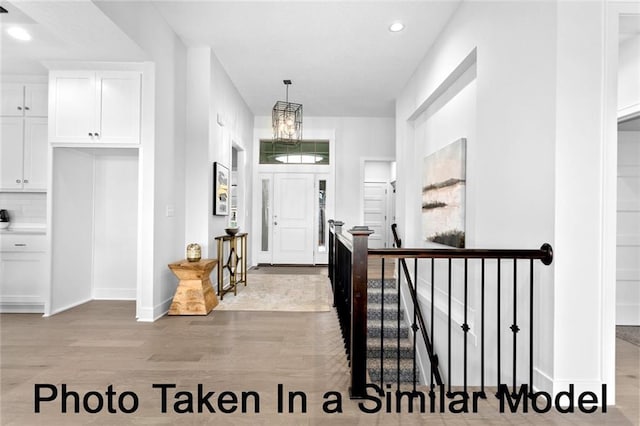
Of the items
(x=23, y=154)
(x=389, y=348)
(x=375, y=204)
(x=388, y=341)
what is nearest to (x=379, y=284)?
(x=388, y=341)

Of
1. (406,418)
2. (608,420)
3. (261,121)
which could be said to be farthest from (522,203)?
(261,121)

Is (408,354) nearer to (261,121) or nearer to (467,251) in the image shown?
(467,251)

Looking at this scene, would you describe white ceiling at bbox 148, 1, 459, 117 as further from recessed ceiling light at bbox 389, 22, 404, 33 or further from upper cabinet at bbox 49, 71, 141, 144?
upper cabinet at bbox 49, 71, 141, 144

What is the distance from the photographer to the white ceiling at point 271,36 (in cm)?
290

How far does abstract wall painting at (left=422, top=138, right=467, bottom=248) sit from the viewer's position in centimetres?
346

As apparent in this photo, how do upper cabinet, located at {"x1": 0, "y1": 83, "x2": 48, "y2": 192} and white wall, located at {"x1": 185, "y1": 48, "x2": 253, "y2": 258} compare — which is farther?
white wall, located at {"x1": 185, "y1": 48, "x2": 253, "y2": 258}

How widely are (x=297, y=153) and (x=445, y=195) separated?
4.22 metres

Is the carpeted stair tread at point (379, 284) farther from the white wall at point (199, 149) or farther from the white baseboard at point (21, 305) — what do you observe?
the white baseboard at point (21, 305)

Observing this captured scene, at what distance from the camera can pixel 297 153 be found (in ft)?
24.5

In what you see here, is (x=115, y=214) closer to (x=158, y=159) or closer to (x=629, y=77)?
(x=158, y=159)

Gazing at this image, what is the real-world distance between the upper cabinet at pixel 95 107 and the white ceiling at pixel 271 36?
20 centimetres

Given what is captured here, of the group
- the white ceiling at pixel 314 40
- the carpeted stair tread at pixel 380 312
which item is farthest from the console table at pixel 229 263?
the white ceiling at pixel 314 40

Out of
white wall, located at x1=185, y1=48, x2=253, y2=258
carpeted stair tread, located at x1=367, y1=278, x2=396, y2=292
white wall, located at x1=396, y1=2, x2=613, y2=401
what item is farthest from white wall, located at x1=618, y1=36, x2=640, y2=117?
white wall, located at x1=185, y1=48, x2=253, y2=258

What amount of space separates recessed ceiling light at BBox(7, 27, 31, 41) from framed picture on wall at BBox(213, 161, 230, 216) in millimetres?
2101
